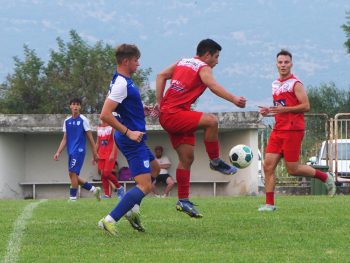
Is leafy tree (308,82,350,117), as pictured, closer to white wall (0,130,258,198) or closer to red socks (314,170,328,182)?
white wall (0,130,258,198)

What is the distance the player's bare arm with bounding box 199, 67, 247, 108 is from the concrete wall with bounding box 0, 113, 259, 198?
17.0 m

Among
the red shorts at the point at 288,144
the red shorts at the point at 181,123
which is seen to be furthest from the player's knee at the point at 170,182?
the red shorts at the point at 181,123

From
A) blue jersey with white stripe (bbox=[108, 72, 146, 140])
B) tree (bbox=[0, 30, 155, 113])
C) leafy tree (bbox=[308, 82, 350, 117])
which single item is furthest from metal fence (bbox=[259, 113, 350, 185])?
leafy tree (bbox=[308, 82, 350, 117])

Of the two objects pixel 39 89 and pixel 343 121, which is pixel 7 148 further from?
pixel 39 89

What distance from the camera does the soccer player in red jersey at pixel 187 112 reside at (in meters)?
10.0

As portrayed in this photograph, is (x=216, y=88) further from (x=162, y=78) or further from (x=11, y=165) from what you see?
(x=11, y=165)

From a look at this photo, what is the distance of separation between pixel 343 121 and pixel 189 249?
63.1 ft

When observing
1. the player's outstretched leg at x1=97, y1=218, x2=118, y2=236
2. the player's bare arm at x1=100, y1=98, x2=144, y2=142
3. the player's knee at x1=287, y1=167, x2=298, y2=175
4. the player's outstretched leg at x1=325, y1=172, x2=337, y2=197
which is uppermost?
the player's bare arm at x1=100, y1=98, x2=144, y2=142

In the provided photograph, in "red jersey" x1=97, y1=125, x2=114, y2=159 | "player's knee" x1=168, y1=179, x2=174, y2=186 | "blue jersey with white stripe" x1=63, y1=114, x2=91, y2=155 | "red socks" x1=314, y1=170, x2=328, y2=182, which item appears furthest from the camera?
"player's knee" x1=168, y1=179, x2=174, y2=186

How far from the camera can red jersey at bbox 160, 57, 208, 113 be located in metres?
10.1

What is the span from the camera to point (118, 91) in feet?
28.8

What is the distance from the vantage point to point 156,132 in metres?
28.2

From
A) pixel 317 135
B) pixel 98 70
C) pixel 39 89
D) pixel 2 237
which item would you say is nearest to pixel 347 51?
pixel 98 70

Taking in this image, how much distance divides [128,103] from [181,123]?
1.20m
